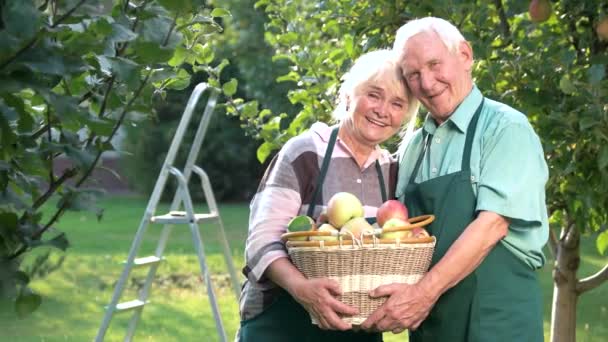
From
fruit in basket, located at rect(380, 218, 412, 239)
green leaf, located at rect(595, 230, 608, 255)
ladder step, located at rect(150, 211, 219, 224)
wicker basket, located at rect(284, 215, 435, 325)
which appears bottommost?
ladder step, located at rect(150, 211, 219, 224)

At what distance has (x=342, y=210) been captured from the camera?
2648mm

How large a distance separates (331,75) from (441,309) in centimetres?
229

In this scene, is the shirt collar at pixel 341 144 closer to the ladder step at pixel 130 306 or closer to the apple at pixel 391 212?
the apple at pixel 391 212

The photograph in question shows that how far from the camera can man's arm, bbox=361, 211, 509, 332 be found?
8.61ft

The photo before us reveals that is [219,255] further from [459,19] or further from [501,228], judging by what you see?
[501,228]

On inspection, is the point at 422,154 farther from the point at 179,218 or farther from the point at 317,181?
the point at 179,218

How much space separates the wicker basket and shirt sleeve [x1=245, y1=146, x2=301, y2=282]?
223mm

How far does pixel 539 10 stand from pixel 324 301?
7.47 feet

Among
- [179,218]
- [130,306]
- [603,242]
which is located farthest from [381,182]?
[130,306]

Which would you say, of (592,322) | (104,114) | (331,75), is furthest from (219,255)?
(104,114)

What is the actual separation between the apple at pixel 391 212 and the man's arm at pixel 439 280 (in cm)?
16

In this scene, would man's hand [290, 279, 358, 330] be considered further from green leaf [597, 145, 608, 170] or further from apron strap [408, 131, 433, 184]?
green leaf [597, 145, 608, 170]

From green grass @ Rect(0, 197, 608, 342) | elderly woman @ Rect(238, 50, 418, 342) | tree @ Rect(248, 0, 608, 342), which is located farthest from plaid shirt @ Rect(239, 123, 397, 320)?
green grass @ Rect(0, 197, 608, 342)

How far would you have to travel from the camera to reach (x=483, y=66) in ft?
14.4
